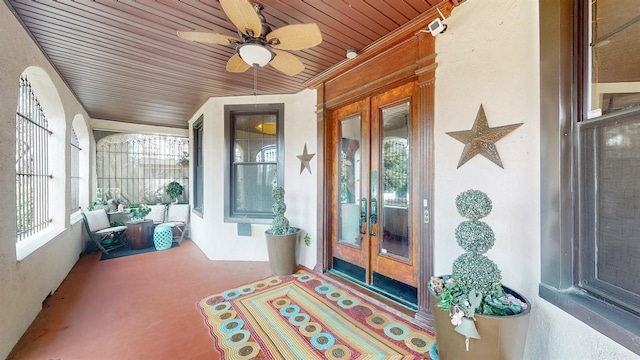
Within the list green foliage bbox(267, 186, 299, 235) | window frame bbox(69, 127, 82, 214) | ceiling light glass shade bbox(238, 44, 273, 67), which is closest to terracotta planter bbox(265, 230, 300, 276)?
green foliage bbox(267, 186, 299, 235)

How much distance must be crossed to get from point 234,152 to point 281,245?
189cm

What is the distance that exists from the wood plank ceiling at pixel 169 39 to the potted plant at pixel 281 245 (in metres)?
1.81

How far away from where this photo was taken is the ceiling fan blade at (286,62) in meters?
2.09

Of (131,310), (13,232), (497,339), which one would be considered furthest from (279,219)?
(497,339)

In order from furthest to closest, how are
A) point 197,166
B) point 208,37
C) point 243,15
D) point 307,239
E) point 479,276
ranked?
point 197,166 < point 307,239 < point 208,37 < point 243,15 < point 479,276

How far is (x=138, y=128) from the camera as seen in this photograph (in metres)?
6.04

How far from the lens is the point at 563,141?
1425mm

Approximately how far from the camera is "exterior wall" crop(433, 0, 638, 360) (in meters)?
1.54

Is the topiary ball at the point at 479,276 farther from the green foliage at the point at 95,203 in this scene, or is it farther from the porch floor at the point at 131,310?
the green foliage at the point at 95,203

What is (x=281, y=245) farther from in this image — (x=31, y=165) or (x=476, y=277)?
(x=31, y=165)

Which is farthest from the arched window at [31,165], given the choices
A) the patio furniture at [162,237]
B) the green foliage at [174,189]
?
the green foliage at [174,189]

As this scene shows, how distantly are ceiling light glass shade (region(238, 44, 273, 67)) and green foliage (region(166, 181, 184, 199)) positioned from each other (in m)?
5.07

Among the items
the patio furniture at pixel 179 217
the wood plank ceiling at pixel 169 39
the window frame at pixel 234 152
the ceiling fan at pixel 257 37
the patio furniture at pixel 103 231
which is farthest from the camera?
the patio furniture at pixel 179 217

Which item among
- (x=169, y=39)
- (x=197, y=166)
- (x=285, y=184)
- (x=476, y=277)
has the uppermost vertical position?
(x=169, y=39)
